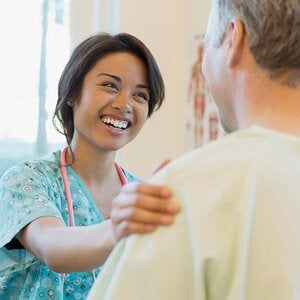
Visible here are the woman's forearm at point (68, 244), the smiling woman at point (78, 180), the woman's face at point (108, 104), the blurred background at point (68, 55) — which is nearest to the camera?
the woman's forearm at point (68, 244)

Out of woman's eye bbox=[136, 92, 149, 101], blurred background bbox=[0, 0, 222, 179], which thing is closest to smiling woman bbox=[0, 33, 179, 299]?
woman's eye bbox=[136, 92, 149, 101]

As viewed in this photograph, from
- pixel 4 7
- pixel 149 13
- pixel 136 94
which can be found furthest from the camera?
pixel 149 13

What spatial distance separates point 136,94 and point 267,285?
34.4 inches

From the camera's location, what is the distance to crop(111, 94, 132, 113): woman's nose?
55.7 inches

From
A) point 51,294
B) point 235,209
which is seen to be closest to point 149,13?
point 51,294

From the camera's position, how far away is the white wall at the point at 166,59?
7.34ft

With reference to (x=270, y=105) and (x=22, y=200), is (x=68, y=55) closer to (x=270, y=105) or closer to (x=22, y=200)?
(x=22, y=200)

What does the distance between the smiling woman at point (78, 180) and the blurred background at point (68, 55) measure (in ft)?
1.69

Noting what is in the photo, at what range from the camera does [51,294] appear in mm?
1223

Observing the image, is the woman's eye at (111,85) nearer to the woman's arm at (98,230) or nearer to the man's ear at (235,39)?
the woman's arm at (98,230)

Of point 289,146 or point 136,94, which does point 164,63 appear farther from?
point 289,146

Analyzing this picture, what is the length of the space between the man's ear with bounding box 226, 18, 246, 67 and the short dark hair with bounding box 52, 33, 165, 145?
0.67 metres

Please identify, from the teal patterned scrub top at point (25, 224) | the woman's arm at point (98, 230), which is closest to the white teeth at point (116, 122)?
the teal patterned scrub top at point (25, 224)

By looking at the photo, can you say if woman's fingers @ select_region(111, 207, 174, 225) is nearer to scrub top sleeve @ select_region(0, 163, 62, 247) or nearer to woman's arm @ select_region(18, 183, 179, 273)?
woman's arm @ select_region(18, 183, 179, 273)
